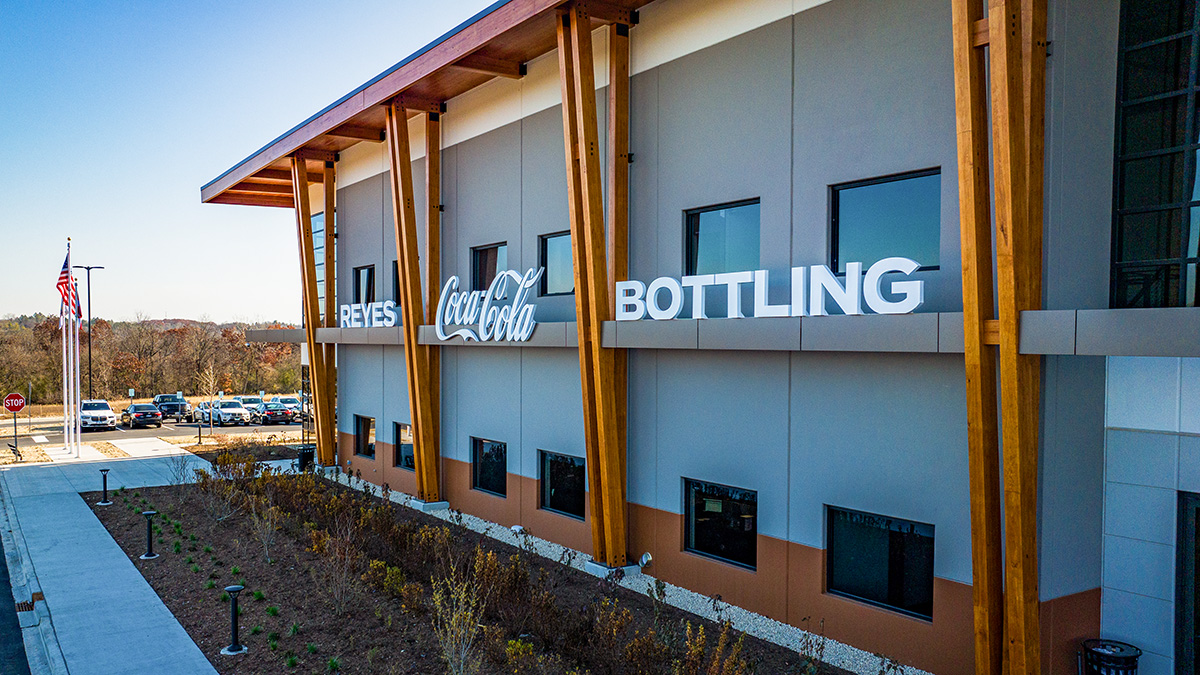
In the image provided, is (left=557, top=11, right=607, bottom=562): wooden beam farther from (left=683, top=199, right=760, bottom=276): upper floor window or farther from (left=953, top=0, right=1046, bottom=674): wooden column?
(left=953, top=0, right=1046, bottom=674): wooden column

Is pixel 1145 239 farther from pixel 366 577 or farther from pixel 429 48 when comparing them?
pixel 429 48

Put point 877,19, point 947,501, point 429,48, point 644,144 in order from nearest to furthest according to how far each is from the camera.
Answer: point 947,501, point 877,19, point 644,144, point 429,48

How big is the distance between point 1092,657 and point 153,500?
21.4 m

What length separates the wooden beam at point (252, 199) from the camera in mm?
30147

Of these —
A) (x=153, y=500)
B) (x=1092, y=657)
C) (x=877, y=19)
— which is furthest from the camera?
(x=153, y=500)

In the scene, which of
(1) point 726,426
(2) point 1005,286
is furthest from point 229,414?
(2) point 1005,286

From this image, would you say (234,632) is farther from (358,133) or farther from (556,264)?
(358,133)

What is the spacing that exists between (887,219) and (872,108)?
1479 millimetres

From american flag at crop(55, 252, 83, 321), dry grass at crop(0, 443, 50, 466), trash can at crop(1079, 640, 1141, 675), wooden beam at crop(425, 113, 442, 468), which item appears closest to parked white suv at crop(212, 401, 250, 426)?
dry grass at crop(0, 443, 50, 466)

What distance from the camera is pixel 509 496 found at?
17.2 metres

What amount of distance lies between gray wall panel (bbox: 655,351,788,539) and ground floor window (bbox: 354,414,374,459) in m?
13.9

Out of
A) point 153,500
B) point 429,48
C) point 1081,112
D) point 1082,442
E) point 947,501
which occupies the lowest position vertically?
point 153,500

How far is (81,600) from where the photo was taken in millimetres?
12586

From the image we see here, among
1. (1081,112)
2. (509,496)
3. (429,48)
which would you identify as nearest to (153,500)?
(509,496)
